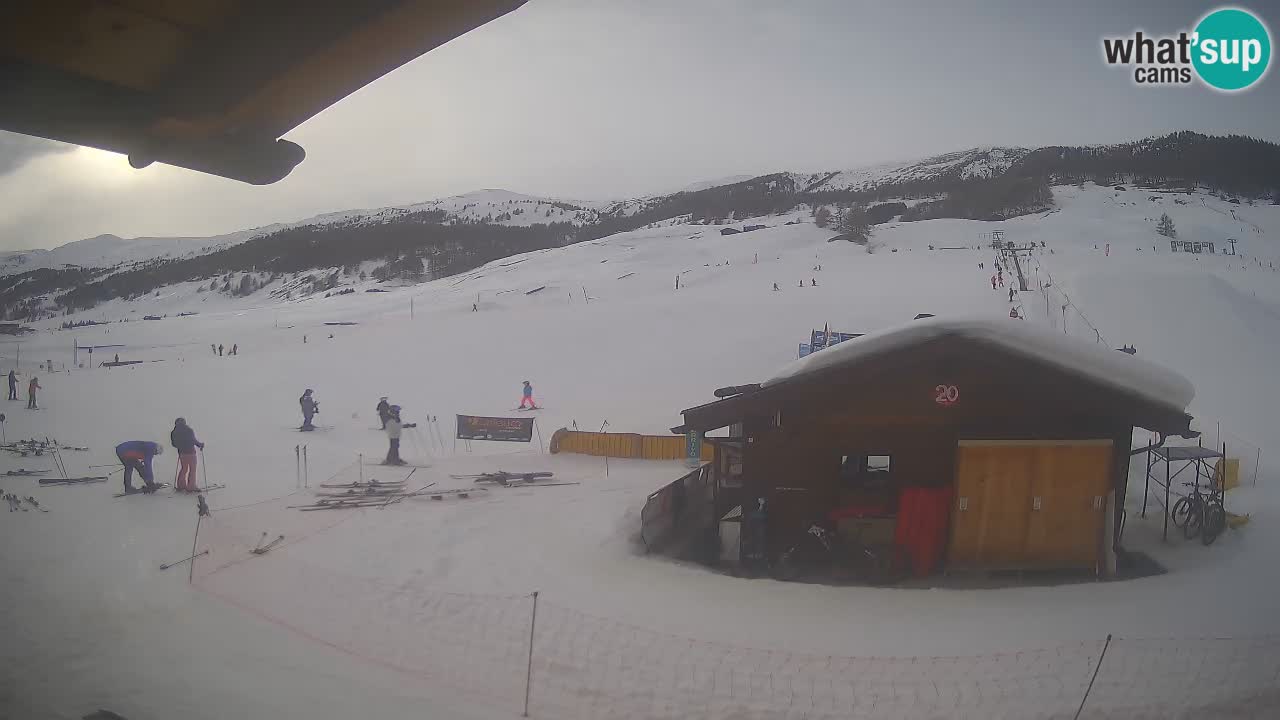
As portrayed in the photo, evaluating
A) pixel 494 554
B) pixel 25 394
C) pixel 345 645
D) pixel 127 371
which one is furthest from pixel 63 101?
pixel 127 371

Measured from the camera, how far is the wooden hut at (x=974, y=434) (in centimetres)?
976

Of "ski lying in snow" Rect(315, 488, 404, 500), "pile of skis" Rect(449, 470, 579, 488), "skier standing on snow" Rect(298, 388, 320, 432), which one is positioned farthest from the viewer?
"skier standing on snow" Rect(298, 388, 320, 432)

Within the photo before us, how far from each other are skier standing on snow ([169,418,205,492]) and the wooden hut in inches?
408

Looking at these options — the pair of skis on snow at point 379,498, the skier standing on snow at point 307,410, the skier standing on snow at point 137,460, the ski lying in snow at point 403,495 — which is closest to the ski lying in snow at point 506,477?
the pair of skis on snow at point 379,498

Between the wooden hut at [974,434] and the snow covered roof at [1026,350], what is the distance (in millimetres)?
19

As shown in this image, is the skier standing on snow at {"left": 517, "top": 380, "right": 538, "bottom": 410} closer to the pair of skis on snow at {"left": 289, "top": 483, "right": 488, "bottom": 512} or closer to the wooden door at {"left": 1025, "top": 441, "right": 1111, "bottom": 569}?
the pair of skis on snow at {"left": 289, "top": 483, "right": 488, "bottom": 512}

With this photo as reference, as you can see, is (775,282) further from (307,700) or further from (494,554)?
(307,700)

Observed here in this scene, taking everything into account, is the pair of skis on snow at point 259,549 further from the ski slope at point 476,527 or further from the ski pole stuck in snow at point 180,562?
the ski slope at point 476,527

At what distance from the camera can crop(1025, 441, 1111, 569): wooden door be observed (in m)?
9.96

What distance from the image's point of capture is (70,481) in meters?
12.9

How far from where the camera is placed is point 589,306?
135ft

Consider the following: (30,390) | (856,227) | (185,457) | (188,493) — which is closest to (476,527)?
(188,493)

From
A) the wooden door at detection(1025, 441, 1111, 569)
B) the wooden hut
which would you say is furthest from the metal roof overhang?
the wooden door at detection(1025, 441, 1111, 569)

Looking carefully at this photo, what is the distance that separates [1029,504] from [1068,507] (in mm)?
518
